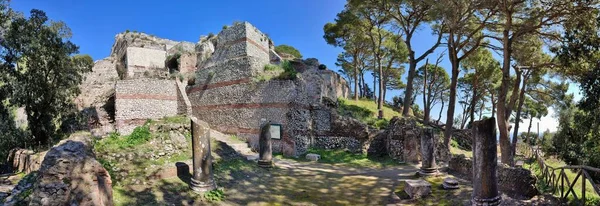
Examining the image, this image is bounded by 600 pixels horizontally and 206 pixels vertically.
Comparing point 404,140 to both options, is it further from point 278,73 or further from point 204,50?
point 204,50

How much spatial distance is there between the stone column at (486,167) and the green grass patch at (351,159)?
7.35 metres

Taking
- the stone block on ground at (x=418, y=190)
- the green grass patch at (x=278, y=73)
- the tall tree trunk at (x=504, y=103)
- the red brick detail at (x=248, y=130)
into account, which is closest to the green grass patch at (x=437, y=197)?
the stone block on ground at (x=418, y=190)

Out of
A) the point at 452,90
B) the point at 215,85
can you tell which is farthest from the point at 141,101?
the point at 452,90

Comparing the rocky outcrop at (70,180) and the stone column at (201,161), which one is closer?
the rocky outcrop at (70,180)

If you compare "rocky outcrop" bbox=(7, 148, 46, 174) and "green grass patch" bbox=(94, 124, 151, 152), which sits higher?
"green grass patch" bbox=(94, 124, 151, 152)

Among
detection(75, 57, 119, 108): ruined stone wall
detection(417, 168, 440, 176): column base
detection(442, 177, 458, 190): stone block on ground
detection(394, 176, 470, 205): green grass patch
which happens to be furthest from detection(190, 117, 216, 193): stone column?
detection(75, 57, 119, 108): ruined stone wall

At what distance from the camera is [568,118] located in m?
22.8

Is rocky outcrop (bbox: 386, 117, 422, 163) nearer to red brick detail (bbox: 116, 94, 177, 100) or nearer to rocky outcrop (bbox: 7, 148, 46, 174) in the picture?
red brick detail (bbox: 116, 94, 177, 100)

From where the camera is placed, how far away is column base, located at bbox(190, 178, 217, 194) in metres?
8.31

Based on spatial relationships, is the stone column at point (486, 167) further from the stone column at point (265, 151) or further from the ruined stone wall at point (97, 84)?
the ruined stone wall at point (97, 84)

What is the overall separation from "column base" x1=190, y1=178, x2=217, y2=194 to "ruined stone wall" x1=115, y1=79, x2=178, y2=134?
11.0 metres

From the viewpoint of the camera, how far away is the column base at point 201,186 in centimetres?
831

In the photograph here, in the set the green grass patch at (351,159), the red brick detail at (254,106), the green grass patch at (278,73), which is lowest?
the green grass patch at (351,159)

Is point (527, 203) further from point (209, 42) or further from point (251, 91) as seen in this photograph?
point (209, 42)
